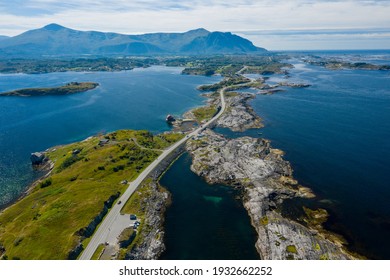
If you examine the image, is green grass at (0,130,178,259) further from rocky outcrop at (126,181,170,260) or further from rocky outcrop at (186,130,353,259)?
rocky outcrop at (186,130,353,259)

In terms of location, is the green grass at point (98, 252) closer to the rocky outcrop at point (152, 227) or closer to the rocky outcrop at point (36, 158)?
the rocky outcrop at point (152, 227)

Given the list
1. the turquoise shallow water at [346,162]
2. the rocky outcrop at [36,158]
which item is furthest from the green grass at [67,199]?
the turquoise shallow water at [346,162]

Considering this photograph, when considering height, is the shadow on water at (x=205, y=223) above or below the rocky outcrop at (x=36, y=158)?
above

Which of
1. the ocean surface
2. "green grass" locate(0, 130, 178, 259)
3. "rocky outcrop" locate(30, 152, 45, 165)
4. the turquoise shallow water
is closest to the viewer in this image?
"green grass" locate(0, 130, 178, 259)

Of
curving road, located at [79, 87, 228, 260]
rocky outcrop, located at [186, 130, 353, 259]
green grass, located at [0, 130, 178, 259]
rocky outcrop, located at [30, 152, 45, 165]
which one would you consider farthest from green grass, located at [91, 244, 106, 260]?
rocky outcrop, located at [30, 152, 45, 165]

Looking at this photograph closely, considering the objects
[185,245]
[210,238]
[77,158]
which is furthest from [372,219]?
[77,158]

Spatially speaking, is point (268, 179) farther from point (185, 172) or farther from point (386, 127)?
point (386, 127)
